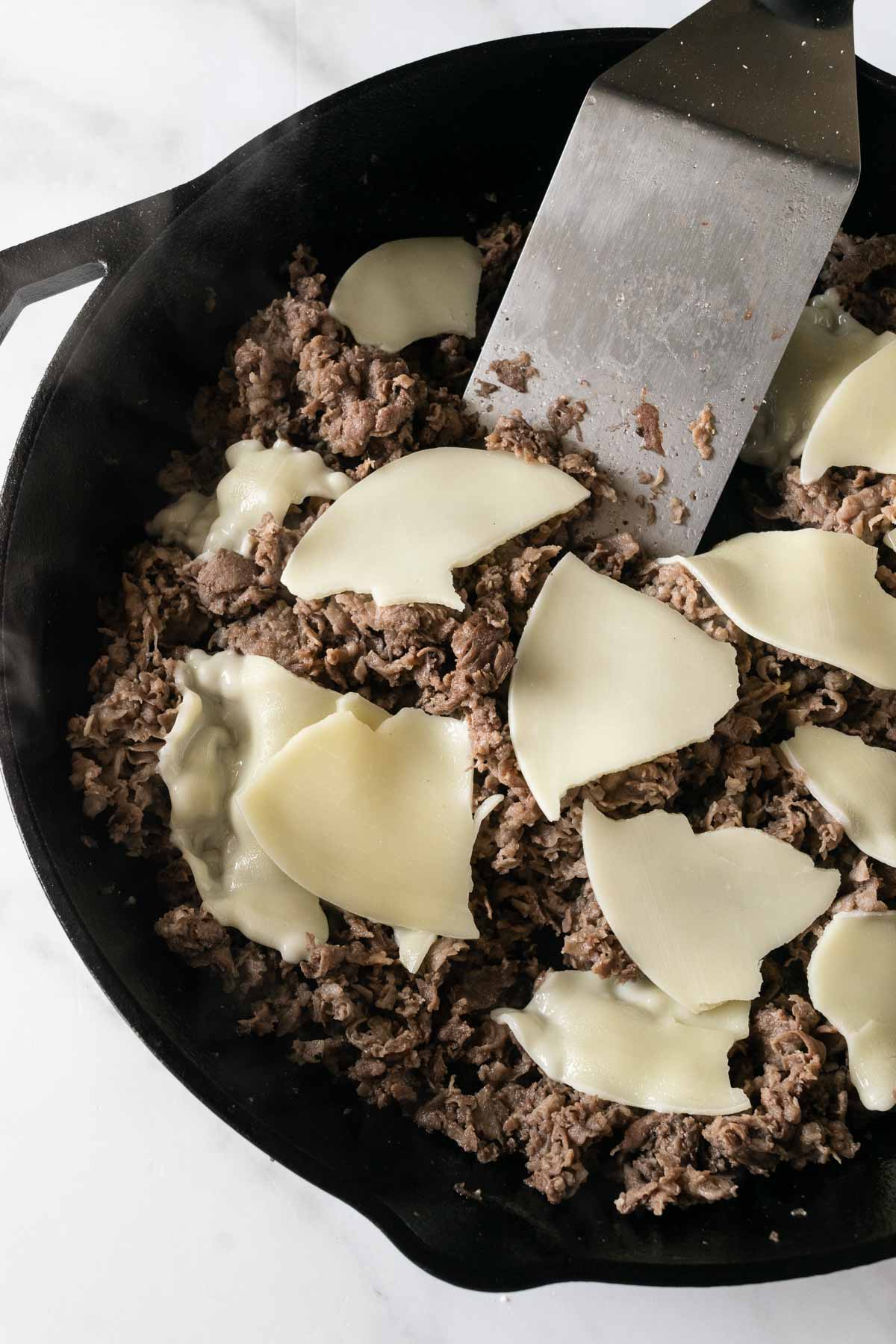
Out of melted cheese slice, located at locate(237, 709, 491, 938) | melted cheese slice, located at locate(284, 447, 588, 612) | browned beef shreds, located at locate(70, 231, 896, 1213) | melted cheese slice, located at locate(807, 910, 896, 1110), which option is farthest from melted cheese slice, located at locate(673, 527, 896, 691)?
melted cheese slice, located at locate(237, 709, 491, 938)

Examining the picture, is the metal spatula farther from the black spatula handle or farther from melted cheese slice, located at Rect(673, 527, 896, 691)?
melted cheese slice, located at Rect(673, 527, 896, 691)

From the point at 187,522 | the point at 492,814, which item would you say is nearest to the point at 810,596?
the point at 492,814

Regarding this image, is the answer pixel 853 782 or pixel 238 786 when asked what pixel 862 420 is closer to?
pixel 853 782

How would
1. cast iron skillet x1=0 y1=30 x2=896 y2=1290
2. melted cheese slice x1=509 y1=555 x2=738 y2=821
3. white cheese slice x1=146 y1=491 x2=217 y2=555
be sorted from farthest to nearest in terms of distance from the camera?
white cheese slice x1=146 y1=491 x2=217 y2=555
melted cheese slice x1=509 y1=555 x2=738 y2=821
cast iron skillet x1=0 y1=30 x2=896 y2=1290

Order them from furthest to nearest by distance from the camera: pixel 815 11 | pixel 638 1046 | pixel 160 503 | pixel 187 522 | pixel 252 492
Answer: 1. pixel 160 503
2. pixel 187 522
3. pixel 252 492
4. pixel 815 11
5. pixel 638 1046

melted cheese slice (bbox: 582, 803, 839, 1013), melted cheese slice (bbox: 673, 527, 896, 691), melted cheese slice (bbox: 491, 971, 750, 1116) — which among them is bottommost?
melted cheese slice (bbox: 491, 971, 750, 1116)

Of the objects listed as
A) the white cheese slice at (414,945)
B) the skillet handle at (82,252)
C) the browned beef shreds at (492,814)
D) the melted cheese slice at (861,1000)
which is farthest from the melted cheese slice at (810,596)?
the skillet handle at (82,252)

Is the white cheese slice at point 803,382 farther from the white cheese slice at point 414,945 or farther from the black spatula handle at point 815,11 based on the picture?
the white cheese slice at point 414,945

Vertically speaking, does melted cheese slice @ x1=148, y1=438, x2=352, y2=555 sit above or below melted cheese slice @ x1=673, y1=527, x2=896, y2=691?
above
